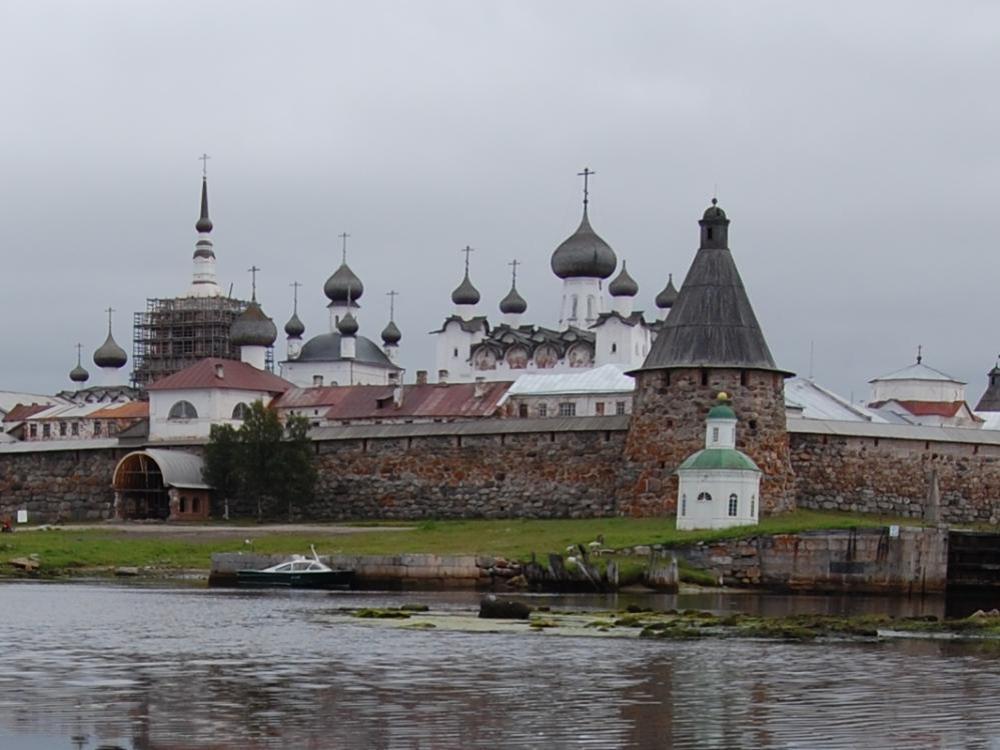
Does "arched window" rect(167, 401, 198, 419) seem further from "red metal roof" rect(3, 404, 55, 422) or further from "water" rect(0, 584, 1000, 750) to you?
"water" rect(0, 584, 1000, 750)

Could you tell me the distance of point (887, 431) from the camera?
151ft

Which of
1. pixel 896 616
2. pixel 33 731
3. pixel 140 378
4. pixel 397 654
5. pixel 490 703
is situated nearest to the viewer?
pixel 33 731

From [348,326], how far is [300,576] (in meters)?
42.5

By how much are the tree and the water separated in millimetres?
22788

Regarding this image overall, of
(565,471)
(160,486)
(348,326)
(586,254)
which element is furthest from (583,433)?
(348,326)

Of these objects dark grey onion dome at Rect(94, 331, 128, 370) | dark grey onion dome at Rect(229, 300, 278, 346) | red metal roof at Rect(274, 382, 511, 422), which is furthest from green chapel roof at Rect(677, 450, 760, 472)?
Result: dark grey onion dome at Rect(94, 331, 128, 370)

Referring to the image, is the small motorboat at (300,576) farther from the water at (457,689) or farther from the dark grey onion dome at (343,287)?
the dark grey onion dome at (343,287)

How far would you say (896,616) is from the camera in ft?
93.2

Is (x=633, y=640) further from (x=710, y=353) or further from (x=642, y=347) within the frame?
(x=642, y=347)

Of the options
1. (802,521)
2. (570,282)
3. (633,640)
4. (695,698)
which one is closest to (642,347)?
(570,282)

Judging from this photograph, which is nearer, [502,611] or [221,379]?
[502,611]

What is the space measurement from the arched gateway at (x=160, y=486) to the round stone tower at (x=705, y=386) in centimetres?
1231

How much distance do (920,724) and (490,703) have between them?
3.49 metres

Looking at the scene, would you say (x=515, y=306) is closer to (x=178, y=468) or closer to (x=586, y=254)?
(x=586, y=254)
